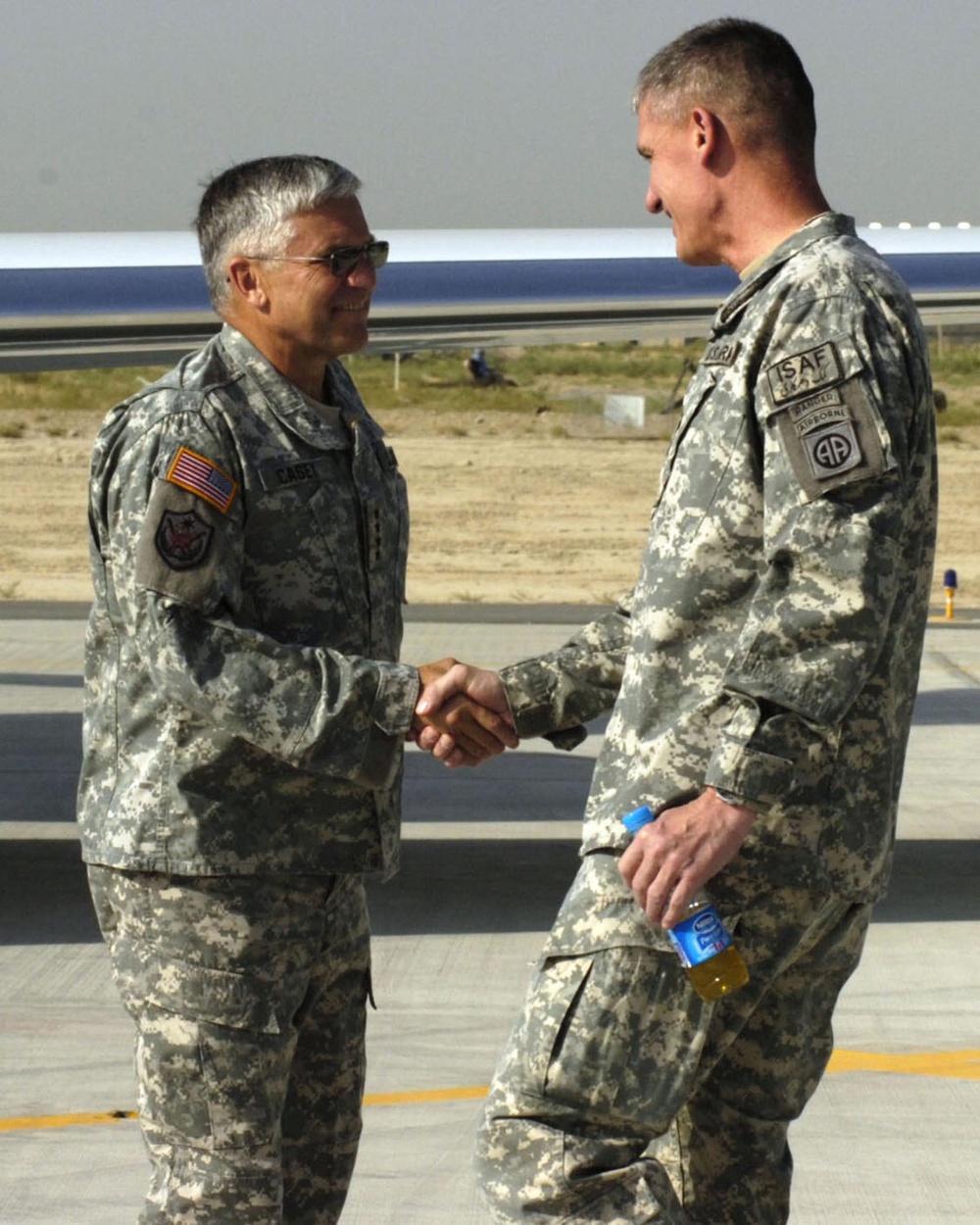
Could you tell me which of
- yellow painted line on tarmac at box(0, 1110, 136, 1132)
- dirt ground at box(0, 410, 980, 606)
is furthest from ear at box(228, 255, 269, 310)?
dirt ground at box(0, 410, 980, 606)

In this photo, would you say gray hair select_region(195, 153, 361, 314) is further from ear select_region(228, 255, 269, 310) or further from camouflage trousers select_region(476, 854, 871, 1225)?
camouflage trousers select_region(476, 854, 871, 1225)

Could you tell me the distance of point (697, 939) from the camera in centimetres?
296

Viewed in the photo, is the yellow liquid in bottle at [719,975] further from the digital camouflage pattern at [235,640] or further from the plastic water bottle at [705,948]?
the digital camouflage pattern at [235,640]

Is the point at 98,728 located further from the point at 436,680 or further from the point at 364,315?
the point at 364,315

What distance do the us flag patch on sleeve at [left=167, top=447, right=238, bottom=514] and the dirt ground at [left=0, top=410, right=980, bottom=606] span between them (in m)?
16.3

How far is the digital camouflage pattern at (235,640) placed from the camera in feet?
10.9

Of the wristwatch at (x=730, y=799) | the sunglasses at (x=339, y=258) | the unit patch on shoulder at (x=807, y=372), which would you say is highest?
the sunglasses at (x=339, y=258)

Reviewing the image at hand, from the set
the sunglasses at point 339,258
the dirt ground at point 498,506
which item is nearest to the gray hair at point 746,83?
the sunglasses at point 339,258

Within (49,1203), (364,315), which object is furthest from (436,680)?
(49,1203)

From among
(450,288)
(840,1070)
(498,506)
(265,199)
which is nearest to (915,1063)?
(840,1070)

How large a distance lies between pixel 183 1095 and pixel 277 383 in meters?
1.28

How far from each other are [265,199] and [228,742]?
99 centimetres

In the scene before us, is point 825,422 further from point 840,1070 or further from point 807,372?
point 840,1070

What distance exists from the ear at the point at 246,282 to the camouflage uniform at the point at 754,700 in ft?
2.86
